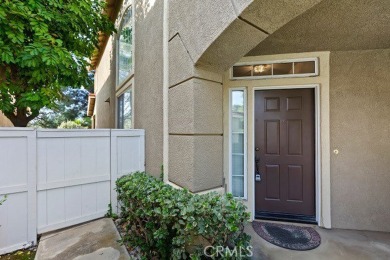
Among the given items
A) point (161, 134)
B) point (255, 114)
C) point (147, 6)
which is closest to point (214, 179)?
point (161, 134)

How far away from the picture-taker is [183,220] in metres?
1.81

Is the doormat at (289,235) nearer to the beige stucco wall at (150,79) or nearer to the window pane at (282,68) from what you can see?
the beige stucco wall at (150,79)

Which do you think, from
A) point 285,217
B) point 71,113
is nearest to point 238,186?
point 285,217

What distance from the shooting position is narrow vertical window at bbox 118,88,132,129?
5.08 metres

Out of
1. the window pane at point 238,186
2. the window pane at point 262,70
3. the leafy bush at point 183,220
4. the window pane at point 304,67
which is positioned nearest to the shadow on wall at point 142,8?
the window pane at point 262,70

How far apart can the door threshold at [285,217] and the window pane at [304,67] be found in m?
2.40

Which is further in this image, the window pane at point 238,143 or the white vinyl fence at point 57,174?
the window pane at point 238,143

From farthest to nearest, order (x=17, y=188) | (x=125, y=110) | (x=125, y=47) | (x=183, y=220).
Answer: (x=125, y=47)
(x=125, y=110)
(x=17, y=188)
(x=183, y=220)

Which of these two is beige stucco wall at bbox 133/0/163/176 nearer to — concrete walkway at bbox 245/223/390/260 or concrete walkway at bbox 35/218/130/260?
concrete walkway at bbox 35/218/130/260

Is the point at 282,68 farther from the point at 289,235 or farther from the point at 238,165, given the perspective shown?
the point at 289,235

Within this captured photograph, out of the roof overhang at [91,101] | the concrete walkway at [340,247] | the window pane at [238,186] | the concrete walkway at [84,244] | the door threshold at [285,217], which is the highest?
the roof overhang at [91,101]

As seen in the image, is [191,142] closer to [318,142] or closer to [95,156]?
[95,156]

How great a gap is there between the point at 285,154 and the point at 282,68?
4.77ft

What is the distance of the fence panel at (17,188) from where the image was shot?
8.51ft
